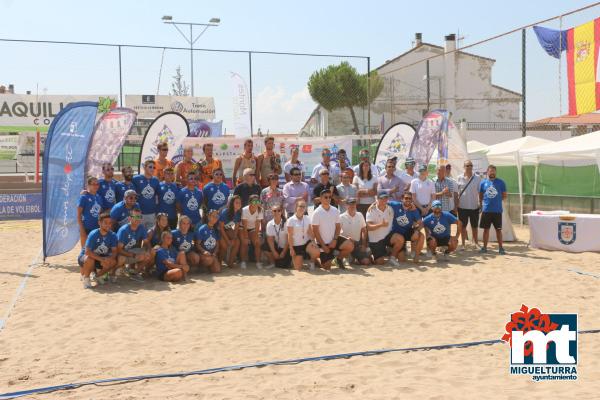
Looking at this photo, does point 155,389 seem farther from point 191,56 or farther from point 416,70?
point 416,70

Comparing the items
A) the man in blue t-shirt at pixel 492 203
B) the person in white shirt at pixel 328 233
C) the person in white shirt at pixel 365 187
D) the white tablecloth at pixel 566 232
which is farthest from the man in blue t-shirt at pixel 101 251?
the white tablecloth at pixel 566 232

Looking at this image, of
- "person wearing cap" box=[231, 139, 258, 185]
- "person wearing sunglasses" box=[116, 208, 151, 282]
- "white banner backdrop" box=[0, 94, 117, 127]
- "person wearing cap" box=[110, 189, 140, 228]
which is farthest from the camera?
"white banner backdrop" box=[0, 94, 117, 127]

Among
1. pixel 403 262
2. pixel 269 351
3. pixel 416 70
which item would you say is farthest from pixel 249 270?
pixel 416 70

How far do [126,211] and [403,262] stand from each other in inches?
152

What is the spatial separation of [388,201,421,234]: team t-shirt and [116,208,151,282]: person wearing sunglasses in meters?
3.46

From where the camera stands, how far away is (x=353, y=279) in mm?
7719

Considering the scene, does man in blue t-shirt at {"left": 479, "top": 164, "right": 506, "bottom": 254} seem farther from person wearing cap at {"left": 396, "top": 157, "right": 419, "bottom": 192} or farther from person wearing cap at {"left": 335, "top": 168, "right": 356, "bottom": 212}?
person wearing cap at {"left": 335, "top": 168, "right": 356, "bottom": 212}

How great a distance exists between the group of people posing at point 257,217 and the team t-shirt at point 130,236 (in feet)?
0.04

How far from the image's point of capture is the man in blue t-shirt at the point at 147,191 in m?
8.16

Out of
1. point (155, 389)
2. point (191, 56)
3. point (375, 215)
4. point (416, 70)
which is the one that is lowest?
point (155, 389)

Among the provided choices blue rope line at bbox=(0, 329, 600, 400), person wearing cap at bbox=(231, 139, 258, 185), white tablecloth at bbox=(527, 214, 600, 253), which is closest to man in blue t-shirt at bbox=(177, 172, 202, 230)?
person wearing cap at bbox=(231, 139, 258, 185)

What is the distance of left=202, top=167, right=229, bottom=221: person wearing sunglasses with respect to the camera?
8422 millimetres

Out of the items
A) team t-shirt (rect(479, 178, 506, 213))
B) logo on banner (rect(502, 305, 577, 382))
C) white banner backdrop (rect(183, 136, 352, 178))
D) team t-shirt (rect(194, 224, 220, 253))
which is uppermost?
white banner backdrop (rect(183, 136, 352, 178))

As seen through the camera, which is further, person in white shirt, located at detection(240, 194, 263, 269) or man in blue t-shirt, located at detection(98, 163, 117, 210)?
person in white shirt, located at detection(240, 194, 263, 269)
